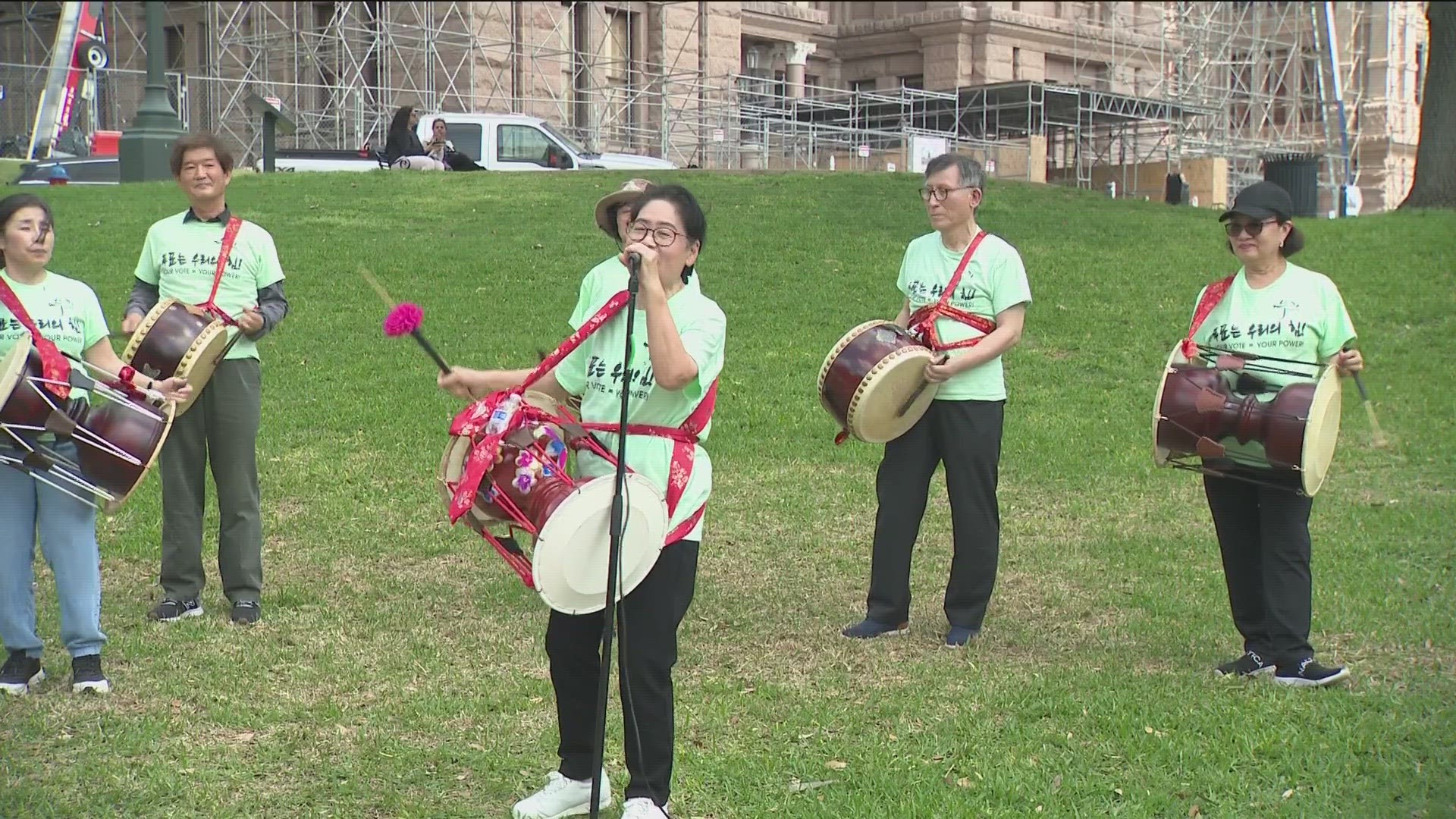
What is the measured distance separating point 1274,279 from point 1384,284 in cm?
1072

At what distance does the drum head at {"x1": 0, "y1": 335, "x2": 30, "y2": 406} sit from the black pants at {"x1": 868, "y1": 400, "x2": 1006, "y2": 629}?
135 inches

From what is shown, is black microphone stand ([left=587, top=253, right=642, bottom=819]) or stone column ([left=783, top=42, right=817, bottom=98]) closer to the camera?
black microphone stand ([left=587, top=253, right=642, bottom=819])

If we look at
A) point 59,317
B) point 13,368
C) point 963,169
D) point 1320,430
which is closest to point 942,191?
point 963,169

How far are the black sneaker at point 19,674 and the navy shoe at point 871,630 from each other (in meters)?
3.21

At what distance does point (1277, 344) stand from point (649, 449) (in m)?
2.78

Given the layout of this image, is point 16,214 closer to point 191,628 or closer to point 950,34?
point 191,628

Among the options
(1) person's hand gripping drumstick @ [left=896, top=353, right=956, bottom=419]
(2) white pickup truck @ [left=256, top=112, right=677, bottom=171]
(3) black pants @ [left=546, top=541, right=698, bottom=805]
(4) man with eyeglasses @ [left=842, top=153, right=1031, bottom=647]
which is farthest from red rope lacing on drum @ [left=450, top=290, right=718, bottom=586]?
(2) white pickup truck @ [left=256, top=112, right=677, bottom=171]

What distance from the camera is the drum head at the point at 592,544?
402 cm

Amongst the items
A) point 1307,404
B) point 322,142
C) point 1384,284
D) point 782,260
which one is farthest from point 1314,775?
point 322,142

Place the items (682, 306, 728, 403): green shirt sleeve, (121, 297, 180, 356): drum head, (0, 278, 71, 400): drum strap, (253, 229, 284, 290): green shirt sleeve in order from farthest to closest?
(253, 229, 284, 290): green shirt sleeve
(121, 297, 180, 356): drum head
(0, 278, 71, 400): drum strap
(682, 306, 728, 403): green shirt sleeve

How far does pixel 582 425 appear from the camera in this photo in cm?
432

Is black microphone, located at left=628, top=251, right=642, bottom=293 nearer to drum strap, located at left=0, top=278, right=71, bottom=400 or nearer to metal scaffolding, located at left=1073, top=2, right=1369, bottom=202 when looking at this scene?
drum strap, located at left=0, top=278, right=71, bottom=400

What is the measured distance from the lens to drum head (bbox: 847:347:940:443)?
6.42 m

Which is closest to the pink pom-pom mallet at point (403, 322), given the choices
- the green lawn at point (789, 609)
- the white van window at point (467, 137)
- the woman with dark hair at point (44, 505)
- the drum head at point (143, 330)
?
the green lawn at point (789, 609)
